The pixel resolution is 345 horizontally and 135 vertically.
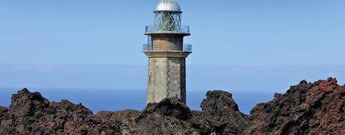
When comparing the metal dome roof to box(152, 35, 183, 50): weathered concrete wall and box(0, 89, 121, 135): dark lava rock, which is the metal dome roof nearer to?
box(152, 35, 183, 50): weathered concrete wall

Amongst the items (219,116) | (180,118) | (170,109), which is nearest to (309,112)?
(180,118)

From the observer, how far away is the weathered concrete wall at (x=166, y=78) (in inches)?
2304

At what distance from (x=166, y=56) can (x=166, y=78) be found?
4.42 ft

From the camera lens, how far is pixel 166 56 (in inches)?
2304

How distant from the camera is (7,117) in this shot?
2908 centimetres

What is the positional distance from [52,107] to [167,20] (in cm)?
2968

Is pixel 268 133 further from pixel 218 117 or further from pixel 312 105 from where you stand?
pixel 218 117

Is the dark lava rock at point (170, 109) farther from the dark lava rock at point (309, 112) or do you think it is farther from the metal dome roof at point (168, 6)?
the metal dome roof at point (168, 6)

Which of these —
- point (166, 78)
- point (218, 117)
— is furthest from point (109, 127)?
point (166, 78)

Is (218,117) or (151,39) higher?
(151,39)

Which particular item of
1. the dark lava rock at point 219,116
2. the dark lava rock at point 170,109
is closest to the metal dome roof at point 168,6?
the dark lava rock at point 219,116

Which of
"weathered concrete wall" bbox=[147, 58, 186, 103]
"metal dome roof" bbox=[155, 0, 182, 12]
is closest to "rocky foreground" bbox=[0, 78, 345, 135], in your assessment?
"weathered concrete wall" bbox=[147, 58, 186, 103]

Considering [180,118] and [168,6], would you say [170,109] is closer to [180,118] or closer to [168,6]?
[180,118]

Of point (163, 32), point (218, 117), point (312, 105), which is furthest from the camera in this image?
point (163, 32)
